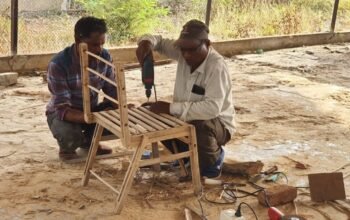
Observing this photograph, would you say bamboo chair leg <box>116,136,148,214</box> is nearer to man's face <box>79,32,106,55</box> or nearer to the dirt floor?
the dirt floor

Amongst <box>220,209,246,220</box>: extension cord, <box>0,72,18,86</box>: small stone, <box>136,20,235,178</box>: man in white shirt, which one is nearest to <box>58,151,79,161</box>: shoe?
<box>136,20,235,178</box>: man in white shirt

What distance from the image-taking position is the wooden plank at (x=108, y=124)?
3.20m

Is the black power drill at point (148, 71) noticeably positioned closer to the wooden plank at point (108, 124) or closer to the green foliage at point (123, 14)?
the wooden plank at point (108, 124)

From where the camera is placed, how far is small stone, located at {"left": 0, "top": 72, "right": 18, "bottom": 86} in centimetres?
652

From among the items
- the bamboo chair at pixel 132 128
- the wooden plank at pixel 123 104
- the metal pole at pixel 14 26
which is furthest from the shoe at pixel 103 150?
the metal pole at pixel 14 26

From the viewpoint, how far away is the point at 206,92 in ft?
11.6

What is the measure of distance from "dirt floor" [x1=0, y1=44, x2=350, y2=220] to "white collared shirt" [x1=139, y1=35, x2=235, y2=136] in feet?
1.84

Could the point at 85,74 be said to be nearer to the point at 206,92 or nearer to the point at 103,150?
the point at 206,92

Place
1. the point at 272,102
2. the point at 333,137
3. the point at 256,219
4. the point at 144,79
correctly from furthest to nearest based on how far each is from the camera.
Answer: the point at 272,102 → the point at 333,137 → the point at 144,79 → the point at 256,219

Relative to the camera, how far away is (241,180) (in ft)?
13.0

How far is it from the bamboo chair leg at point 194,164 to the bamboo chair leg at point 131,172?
0.39 m

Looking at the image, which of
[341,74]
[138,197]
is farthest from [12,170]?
[341,74]

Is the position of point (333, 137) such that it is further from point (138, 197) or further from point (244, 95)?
point (138, 197)

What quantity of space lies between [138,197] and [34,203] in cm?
69
